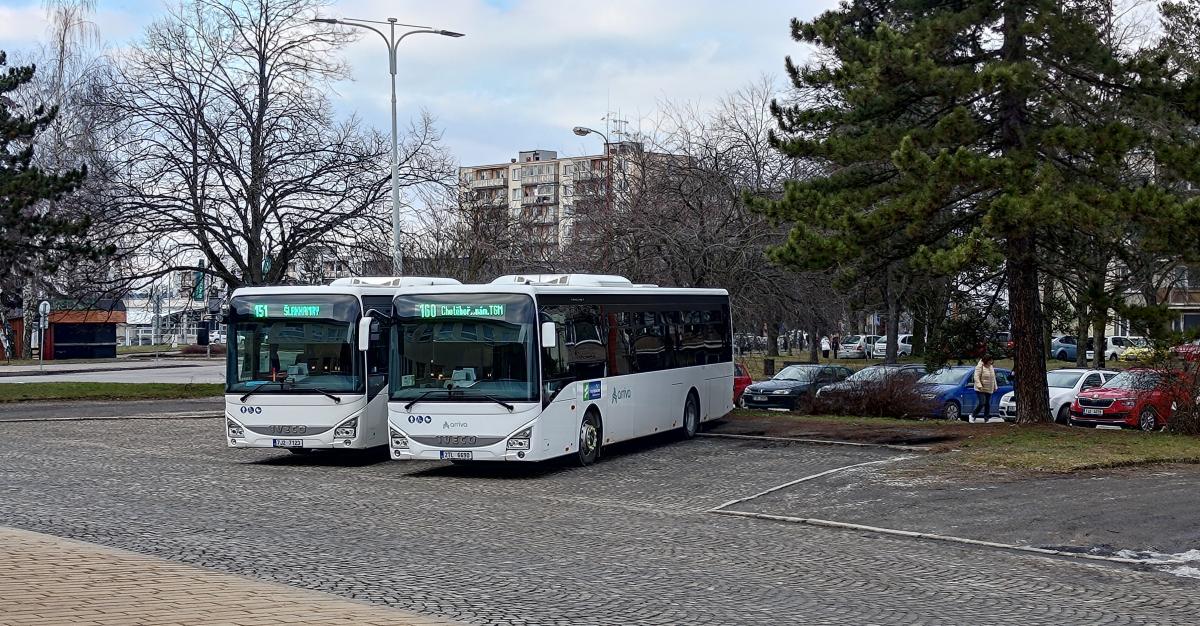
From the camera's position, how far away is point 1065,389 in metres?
32.2

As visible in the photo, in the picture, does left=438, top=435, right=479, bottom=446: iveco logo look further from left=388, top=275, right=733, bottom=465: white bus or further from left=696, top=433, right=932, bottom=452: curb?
left=696, top=433, right=932, bottom=452: curb

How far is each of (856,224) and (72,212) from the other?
73.0 ft

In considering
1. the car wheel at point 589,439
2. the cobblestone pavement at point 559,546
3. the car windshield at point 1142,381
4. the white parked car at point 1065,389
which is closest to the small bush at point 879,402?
the white parked car at point 1065,389

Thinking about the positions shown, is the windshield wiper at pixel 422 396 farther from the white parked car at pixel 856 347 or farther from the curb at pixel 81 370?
the white parked car at pixel 856 347

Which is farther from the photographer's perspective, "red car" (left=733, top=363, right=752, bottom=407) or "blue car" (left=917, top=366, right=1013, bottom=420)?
"red car" (left=733, top=363, right=752, bottom=407)

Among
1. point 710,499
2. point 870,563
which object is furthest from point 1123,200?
point 870,563

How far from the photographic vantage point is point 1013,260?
76.2ft

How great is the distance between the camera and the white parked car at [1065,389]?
31781 mm

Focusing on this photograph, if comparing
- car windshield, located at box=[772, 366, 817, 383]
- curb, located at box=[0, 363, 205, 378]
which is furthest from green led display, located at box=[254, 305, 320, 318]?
curb, located at box=[0, 363, 205, 378]

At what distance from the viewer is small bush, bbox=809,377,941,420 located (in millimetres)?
29312

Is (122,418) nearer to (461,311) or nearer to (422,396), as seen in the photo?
(422,396)

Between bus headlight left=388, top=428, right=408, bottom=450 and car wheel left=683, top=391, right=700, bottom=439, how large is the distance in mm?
6661

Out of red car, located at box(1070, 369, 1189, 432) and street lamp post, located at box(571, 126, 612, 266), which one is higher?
street lamp post, located at box(571, 126, 612, 266)

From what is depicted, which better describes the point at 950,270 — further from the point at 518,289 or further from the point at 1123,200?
the point at 518,289
